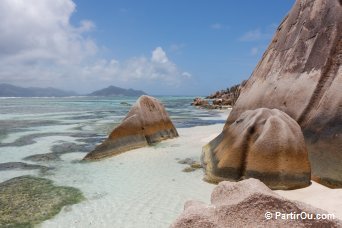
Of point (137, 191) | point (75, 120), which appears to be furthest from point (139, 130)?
point (75, 120)

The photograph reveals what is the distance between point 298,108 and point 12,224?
21.5 ft

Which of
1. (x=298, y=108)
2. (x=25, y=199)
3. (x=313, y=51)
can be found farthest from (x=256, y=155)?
(x=25, y=199)

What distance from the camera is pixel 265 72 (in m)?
10.5

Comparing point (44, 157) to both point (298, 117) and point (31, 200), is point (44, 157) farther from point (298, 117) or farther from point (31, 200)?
point (298, 117)

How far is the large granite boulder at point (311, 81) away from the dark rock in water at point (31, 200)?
16.9 ft

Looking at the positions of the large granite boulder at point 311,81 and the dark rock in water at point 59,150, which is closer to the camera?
the large granite boulder at point 311,81

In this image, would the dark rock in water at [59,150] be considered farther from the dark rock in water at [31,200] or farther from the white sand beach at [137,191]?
the dark rock in water at [31,200]

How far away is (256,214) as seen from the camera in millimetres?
3201

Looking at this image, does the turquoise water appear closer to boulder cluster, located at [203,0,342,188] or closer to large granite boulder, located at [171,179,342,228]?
boulder cluster, located at [203,0,342,188]

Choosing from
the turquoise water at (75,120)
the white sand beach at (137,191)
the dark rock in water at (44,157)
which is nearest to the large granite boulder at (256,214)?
the white sand beach at (137,191)

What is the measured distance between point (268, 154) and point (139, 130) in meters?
6.92

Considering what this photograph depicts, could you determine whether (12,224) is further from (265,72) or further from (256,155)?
(265,72)

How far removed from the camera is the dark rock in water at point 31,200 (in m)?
6.05

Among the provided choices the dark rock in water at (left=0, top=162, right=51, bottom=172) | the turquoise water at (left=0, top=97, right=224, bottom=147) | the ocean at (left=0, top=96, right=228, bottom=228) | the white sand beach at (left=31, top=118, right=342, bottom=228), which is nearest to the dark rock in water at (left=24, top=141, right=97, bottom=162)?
the ocean at (left=0, top=96, right=228, bottom=228)
